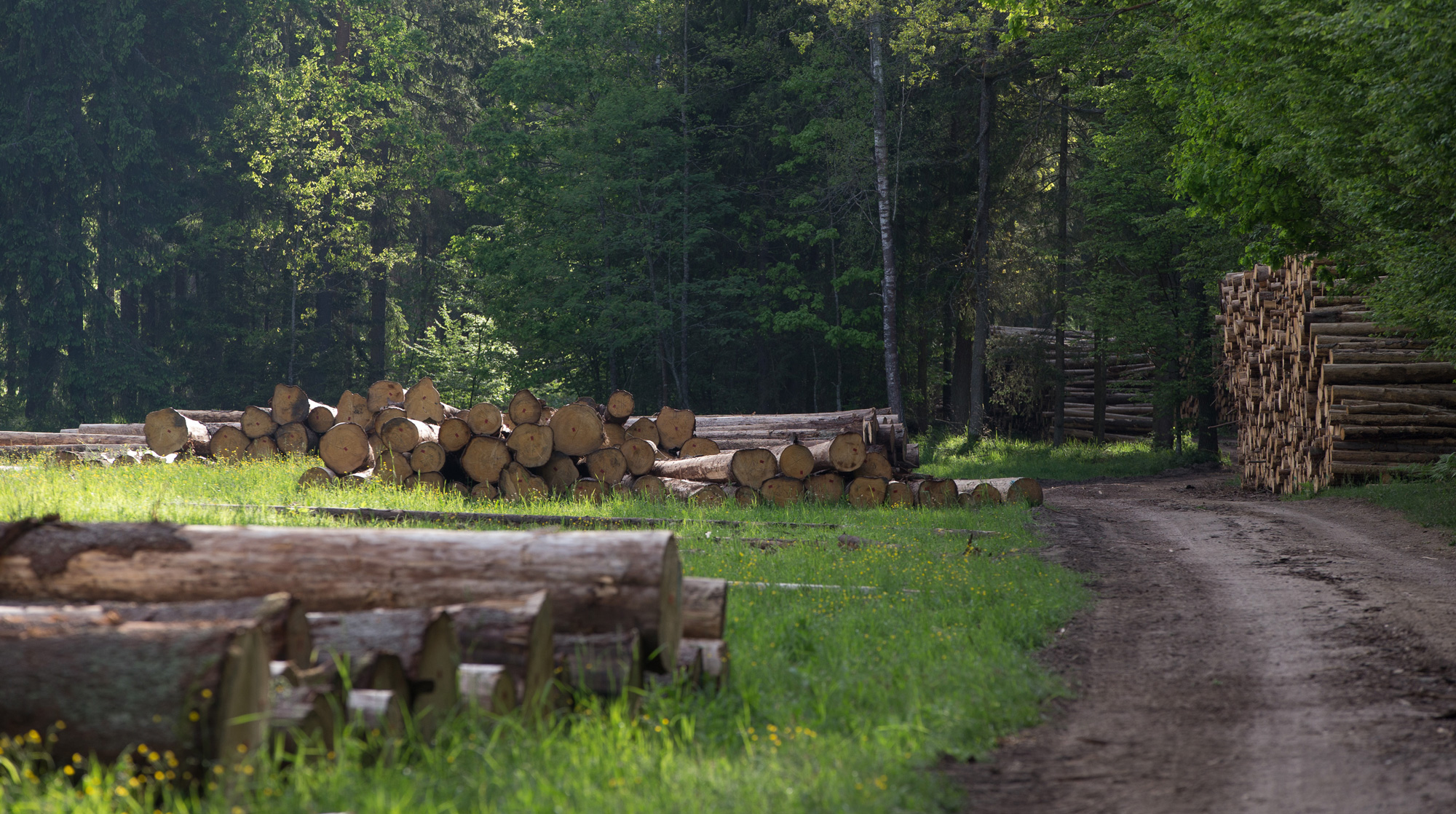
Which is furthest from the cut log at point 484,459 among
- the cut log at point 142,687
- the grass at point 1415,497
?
the grass at point 1415,497

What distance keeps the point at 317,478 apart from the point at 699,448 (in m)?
6.01

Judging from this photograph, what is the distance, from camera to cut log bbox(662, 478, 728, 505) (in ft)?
50.2

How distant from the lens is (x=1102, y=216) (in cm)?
2711

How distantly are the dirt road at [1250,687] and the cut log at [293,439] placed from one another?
1334 cm

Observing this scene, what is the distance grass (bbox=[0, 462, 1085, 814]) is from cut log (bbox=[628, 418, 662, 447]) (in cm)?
691

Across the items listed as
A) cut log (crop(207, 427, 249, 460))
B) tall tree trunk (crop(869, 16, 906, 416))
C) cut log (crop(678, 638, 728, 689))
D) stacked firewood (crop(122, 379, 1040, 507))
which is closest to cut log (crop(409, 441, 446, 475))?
stacked firewood (crop(122, 379, 1040, 507))

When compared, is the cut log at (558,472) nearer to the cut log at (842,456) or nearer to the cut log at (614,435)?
the cut log at (614,435)

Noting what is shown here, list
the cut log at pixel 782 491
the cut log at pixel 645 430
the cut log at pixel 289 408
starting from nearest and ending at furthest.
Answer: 1. the cut log at pixel 782 491
2. the cut log at pixel 645 430
3. the cut log at pixel 289 408

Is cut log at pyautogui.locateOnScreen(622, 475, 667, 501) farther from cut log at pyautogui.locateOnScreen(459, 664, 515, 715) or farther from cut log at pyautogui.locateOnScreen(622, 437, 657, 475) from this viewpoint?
cut log at pyautogui.locateOnScreen(459, 664, 515, 715)

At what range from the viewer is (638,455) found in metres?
16.1

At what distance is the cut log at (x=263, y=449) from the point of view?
1848cm

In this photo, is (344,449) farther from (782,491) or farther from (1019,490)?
(1019,490)

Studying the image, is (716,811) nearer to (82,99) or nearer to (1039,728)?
(1039,728)

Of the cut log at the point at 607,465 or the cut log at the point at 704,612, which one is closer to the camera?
the cut log at the point at 704,612
